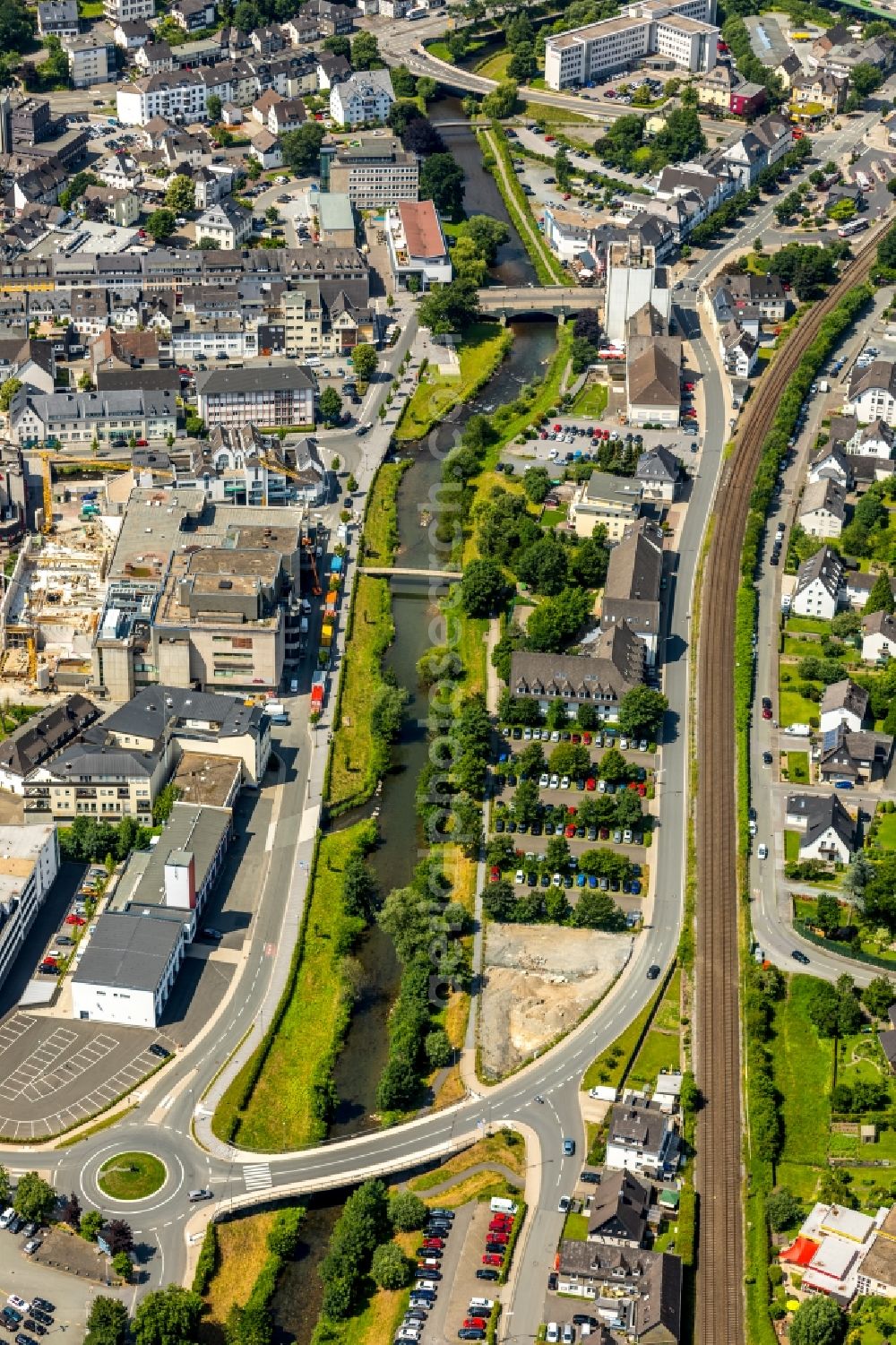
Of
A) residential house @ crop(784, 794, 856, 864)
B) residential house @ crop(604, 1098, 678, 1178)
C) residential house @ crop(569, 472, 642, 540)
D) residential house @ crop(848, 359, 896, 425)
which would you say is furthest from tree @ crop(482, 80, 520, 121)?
residential house @ crop(604, 1098, 678, 1178)

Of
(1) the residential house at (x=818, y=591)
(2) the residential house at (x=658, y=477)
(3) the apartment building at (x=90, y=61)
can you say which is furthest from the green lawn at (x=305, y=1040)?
(3) the apartment building at (x=90, y=61)

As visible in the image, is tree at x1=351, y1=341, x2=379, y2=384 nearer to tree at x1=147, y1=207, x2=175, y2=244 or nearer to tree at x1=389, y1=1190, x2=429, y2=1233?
tree at x1=147, y1=207, x2=175, y2=244

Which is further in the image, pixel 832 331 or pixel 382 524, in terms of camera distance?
pixel 832 331

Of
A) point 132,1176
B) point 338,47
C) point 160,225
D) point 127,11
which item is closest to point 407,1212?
point 132,1176

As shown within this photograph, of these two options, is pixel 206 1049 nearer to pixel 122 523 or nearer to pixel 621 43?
pixel 122 523

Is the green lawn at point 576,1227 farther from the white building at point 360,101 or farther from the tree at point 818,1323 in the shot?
the white building at point 360,101

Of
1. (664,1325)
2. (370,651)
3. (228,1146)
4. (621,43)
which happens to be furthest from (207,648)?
(621,43)
